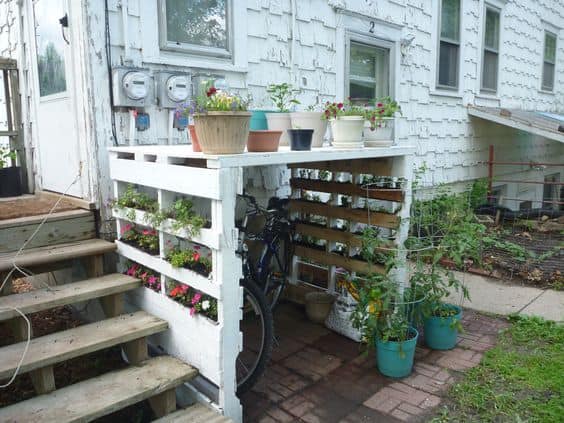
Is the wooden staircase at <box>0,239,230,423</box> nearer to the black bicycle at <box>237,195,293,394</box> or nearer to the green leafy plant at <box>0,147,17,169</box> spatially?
the black bicycle at <box>237,195,293,394</box>

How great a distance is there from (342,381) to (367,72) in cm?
376

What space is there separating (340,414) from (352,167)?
1856 mm

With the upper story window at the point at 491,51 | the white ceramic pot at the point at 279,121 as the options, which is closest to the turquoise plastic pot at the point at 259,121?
the white ceramic pot at the point at 279,121

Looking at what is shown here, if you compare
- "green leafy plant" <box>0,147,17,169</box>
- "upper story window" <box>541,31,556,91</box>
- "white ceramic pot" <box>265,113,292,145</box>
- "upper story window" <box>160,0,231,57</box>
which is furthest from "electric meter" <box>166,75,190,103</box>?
"upper story window" <box>541,31,556,91</box>

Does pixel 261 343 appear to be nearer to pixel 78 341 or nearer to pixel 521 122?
pixel 78 341

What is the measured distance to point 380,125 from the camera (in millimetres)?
3320

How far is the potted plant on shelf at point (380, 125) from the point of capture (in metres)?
3.26

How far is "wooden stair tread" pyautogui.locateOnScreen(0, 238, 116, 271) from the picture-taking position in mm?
2822

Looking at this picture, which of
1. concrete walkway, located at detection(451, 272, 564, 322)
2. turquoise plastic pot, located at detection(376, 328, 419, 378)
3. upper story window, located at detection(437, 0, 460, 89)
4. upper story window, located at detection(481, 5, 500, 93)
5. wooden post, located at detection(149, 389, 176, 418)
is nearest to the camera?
wooden post, located at detection(149, 389, 176, 418)

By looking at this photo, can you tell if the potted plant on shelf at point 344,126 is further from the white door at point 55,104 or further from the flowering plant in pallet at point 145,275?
the white door at point 55,104

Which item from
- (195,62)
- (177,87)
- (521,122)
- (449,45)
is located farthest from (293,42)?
Answer: (521,122)

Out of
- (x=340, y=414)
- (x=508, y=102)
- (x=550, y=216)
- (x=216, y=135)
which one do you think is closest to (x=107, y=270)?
(x=216, y=135)

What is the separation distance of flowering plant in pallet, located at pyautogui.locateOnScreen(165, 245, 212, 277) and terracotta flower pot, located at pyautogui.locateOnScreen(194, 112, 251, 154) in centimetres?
60

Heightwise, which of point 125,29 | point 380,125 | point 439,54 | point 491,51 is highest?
point 491,51
